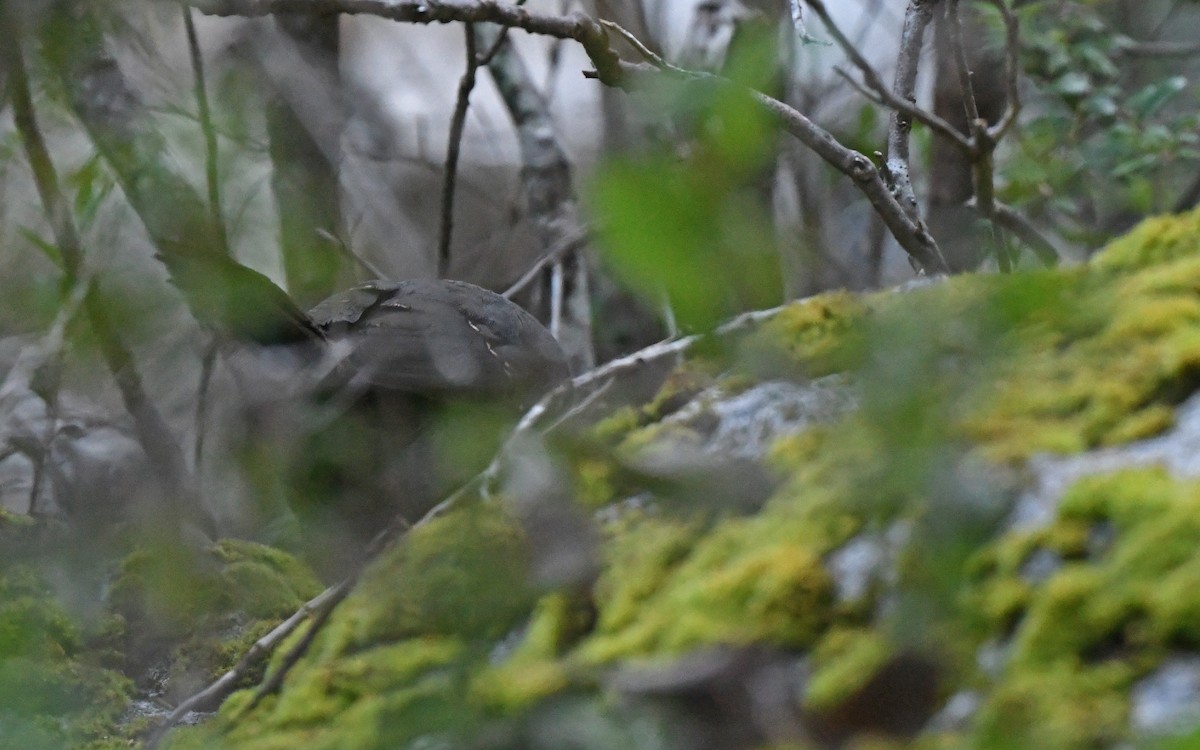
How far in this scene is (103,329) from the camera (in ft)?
3.76

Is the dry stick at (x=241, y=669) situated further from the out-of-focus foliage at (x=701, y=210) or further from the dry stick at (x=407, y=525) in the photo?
the out-of-focus foliage at (x=701, y=210)

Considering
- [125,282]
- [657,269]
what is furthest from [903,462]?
[125,282]

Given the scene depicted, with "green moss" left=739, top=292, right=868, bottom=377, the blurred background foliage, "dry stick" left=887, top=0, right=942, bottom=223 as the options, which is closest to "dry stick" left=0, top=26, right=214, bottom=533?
the blurred background foliage

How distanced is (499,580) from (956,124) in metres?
2.28

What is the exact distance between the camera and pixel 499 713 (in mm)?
679

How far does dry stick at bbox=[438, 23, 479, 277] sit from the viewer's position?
2.15 meters

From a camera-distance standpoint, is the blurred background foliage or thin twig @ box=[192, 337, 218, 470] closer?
the blurred background foliage

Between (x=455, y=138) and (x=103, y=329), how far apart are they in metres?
1.24

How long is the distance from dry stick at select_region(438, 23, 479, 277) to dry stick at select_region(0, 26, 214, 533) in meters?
0.75

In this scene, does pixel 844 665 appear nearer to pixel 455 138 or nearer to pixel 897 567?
pixel 897 567

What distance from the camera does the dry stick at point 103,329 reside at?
46.2 inches

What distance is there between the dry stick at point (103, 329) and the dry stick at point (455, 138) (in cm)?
75

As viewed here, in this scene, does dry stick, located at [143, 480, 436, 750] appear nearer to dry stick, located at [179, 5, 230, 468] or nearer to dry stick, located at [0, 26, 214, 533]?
dry stick, located at [0, 26, 214, 533]

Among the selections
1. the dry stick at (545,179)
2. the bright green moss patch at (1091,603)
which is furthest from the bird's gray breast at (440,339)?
the dry stick at (545,179)
